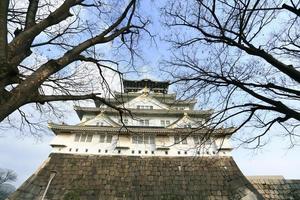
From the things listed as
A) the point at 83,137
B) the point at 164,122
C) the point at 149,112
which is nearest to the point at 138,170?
the point at 83,137

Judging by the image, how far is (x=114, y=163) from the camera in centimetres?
1595

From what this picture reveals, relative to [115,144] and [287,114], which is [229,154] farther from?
[287,114]

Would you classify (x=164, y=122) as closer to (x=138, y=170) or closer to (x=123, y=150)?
(x=123, y=150)

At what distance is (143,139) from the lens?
17703mm

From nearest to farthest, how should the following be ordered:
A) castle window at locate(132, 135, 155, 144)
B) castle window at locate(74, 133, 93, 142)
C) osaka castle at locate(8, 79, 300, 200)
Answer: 1. osaka castle at locate(8, 79, 300, 200)
2. castle window at locate(74, 133, 93, 142)
3. castle window at locate(132, 135, 155, 144)

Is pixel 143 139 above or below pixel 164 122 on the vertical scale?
below

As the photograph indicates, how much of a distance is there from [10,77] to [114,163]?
14.1m

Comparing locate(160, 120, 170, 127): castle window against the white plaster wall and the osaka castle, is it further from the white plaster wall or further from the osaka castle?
the white plaster wall

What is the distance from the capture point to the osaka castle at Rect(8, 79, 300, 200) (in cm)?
1355

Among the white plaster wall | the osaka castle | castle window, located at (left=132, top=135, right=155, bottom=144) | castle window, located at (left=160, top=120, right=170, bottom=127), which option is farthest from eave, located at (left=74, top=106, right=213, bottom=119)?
the white plaster wall

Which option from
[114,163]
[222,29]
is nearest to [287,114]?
[222,29]

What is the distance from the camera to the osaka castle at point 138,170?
13.6 m

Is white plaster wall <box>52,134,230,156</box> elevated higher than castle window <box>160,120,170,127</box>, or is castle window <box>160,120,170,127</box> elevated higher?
castle window <box>160,120,170,127</box>

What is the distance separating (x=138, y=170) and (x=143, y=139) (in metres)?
2.95
